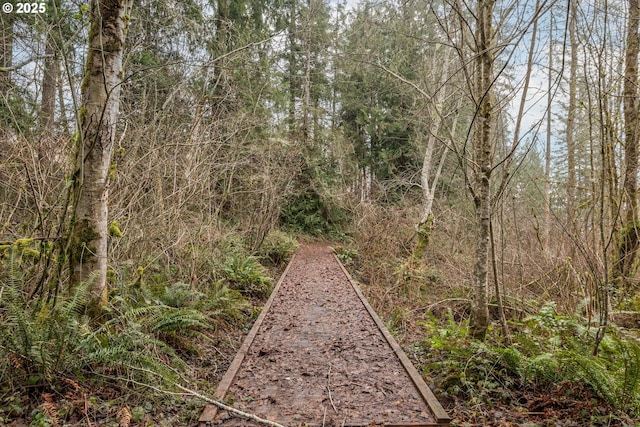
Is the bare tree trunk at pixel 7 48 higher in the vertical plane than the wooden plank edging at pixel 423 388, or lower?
higher

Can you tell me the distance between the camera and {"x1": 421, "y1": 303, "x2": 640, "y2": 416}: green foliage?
9.86 ft

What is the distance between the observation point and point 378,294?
7648mm

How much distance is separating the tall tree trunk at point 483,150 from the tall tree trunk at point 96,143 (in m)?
3.96

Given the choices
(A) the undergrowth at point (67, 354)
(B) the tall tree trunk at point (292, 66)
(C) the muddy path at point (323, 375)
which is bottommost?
(C) the muddy path at point (323, 375)

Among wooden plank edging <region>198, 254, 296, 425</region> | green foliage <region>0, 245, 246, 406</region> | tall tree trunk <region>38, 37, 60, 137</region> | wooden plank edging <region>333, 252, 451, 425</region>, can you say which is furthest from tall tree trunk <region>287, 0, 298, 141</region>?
green foliage <region>0, 245, 246, 406</region>

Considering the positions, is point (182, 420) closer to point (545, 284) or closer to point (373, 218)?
point (545, 284)

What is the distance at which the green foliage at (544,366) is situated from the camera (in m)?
Answer: 3.01

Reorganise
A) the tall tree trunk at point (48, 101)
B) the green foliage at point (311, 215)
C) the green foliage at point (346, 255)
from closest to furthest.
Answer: the tall tree trunk at point (48, 101) → the green foliage at point (346, 255) → the green foliage at point (311, 215)

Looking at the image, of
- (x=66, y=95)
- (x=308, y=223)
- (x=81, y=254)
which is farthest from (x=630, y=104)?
(x=308, y=223)

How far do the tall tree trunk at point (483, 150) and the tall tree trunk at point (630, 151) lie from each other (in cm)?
212

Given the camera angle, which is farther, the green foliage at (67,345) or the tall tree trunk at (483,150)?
the tall tree trunk at (483,150)

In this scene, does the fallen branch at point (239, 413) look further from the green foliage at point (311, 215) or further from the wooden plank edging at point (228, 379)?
the green foliage at point (311, 215)

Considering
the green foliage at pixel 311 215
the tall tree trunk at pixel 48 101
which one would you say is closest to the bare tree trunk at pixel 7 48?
the tall tree trunk at pixel 48 101

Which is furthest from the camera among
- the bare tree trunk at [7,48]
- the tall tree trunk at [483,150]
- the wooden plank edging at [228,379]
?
the bare tree trunk at [7,48]
